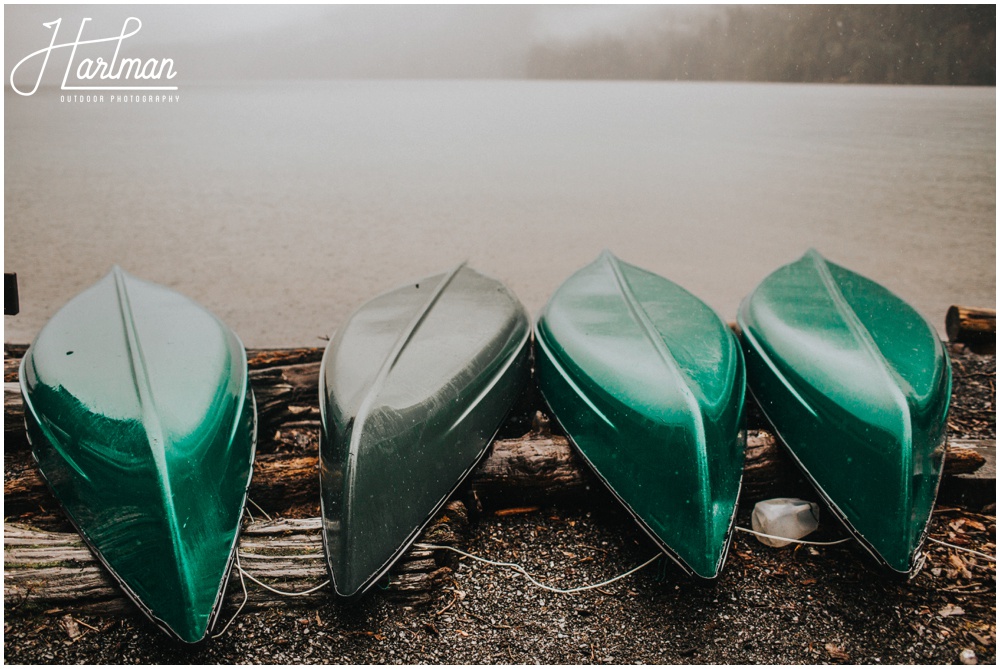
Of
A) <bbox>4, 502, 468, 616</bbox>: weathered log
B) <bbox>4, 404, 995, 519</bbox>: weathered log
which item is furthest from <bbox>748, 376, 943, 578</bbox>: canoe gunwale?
<bbox>4, 502, 468, 616</bbox>: weathered log

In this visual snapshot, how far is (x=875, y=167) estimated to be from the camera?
158 inches

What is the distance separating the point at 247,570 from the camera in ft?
5.18

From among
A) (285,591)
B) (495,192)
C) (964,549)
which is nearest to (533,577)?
(285,591)

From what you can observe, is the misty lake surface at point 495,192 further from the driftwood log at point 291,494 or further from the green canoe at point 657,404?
the green canoe at point 657,404

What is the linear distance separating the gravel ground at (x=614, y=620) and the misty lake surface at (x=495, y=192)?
2.03 m

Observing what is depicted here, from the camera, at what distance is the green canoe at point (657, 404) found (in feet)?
5.24

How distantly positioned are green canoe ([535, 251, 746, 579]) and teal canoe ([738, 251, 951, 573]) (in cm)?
17

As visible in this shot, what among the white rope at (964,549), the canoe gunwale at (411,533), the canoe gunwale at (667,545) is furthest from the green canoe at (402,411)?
the white rope at (964,549)

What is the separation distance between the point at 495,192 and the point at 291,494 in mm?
2555

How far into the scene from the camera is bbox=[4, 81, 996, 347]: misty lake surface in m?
3.48

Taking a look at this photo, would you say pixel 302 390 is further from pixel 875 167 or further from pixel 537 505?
pixel 875 167

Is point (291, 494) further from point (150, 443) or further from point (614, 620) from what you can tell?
point (614, 620)

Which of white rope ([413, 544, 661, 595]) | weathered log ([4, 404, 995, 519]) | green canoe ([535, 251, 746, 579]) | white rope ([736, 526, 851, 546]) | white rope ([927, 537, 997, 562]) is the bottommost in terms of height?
white rope ([927, 537, 997, 562])

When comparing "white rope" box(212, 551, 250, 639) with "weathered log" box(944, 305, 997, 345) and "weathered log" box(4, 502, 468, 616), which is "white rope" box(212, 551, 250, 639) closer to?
"weathered log" box(4, 502, 468, 616)
